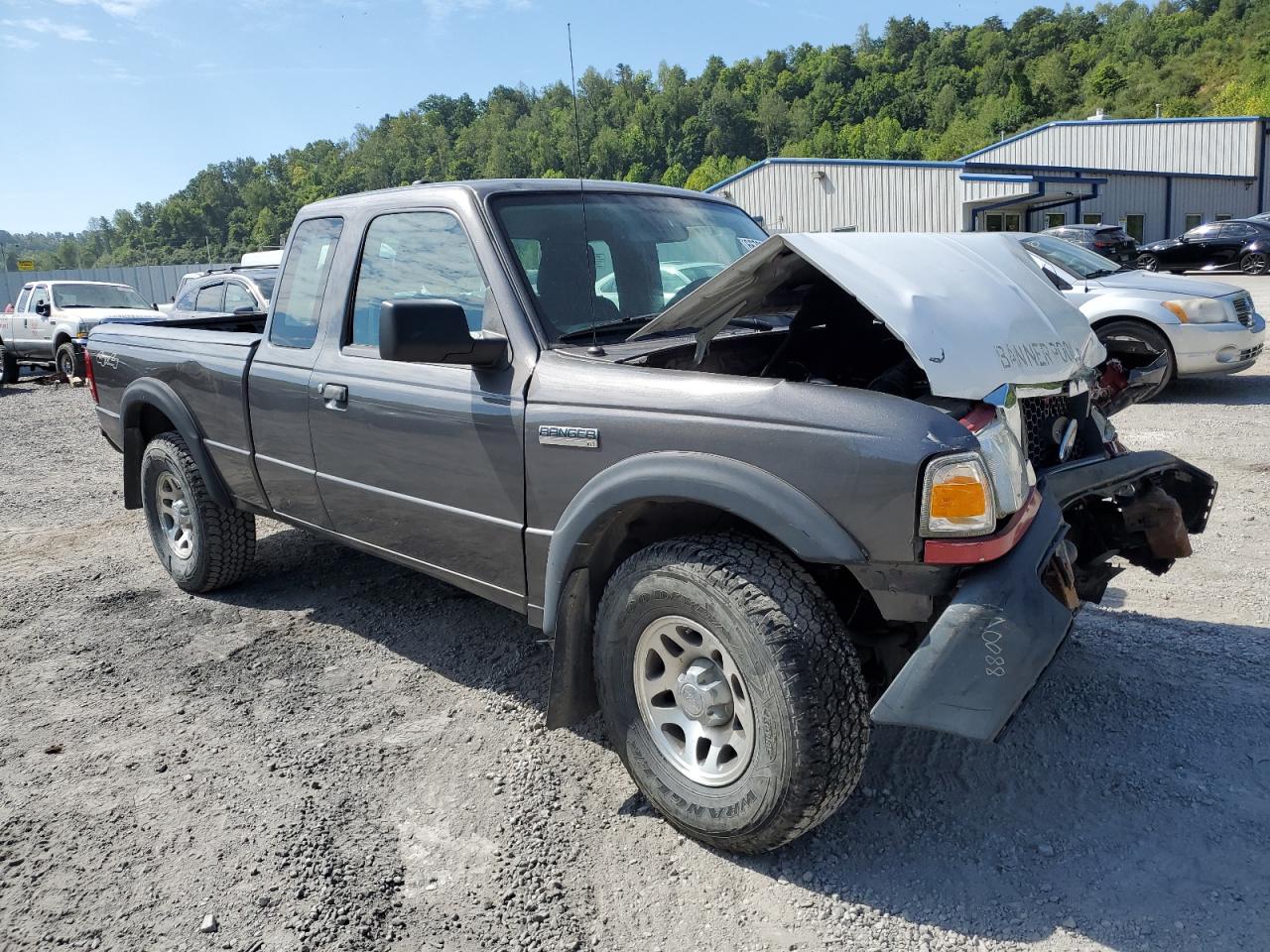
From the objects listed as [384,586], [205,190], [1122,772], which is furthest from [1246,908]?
[205,190]

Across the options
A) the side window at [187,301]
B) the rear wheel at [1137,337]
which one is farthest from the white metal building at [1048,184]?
the rear wheel at [1137,337]

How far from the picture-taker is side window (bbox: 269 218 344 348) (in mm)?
4211

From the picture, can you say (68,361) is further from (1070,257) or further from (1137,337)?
(1137,337)

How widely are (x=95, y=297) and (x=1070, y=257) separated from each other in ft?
54.5

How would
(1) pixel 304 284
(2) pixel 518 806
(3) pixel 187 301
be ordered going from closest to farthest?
1. (2) pixel 518 806
2. (1) pixel 304 284
3. (3) pixel 187 301

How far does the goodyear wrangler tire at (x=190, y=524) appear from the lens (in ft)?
16.7

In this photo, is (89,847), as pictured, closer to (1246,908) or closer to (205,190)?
(1246,908)


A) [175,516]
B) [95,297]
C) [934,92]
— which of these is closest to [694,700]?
[175,516]

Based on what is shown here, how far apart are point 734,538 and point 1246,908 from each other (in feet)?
5.26

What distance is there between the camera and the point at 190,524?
17.4ft

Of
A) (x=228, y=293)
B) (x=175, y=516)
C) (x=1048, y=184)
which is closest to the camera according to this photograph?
(x=175, y=516)

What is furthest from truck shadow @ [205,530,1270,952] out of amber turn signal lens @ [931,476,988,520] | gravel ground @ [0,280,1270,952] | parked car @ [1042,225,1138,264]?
parked car @ [1042,225,1138,264]

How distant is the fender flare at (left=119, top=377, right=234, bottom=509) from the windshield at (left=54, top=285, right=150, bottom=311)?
1369cm

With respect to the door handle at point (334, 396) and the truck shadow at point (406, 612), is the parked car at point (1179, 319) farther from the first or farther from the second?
the door handle at point (334, 396)
